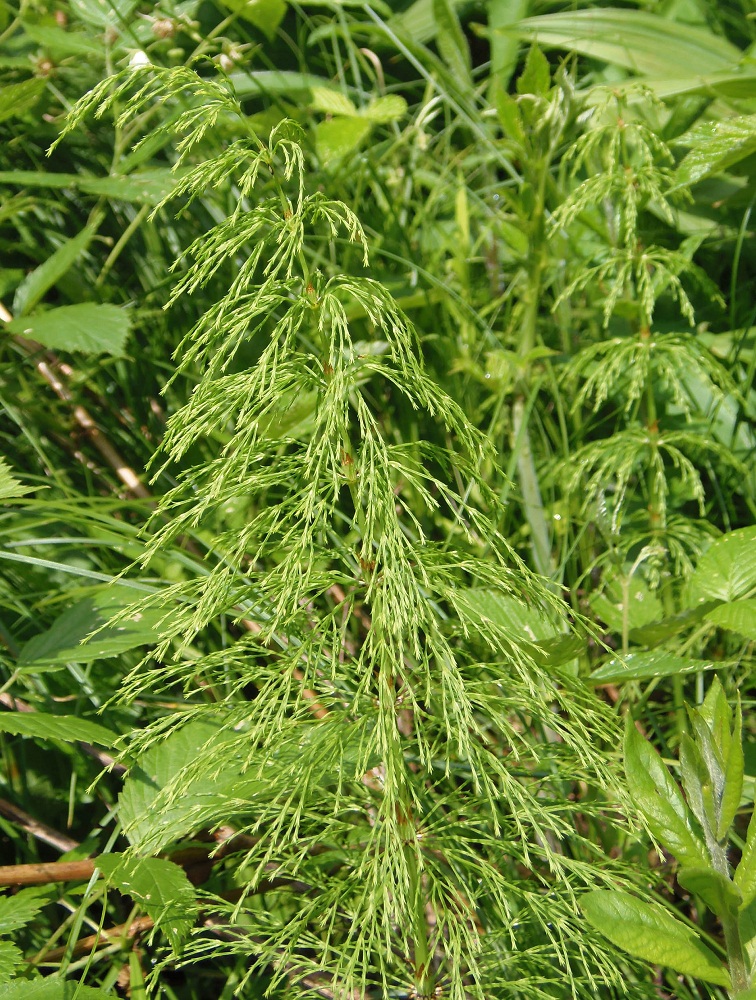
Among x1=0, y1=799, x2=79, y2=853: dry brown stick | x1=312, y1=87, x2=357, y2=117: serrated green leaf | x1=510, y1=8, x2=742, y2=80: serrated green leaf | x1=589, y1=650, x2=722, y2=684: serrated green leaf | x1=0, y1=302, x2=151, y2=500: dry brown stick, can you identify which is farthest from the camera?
x1=510, y1=8, x2=742, y2=80: serrated green leaf

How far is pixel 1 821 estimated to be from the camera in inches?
59.2

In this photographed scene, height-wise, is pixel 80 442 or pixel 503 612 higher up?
pixel 80 442

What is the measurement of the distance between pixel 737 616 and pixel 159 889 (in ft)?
2.83

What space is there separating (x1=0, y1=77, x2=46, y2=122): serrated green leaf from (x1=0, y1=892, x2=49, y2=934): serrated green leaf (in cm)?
141

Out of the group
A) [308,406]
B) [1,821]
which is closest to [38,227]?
[308,406]

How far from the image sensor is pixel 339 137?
2.05 meters

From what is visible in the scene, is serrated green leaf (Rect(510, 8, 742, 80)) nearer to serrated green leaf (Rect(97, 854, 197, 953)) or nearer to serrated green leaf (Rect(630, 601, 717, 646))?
serrated green leaf (Rect(630, 601, 717, 646))

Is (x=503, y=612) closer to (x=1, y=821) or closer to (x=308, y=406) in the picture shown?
(x=308, y=406)

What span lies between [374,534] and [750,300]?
5.06 ft

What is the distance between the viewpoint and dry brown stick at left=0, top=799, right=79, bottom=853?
60.4 inches

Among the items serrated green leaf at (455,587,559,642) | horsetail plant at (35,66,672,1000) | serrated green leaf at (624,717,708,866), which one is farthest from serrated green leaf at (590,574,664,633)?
serrated green leaf at (624,717,708,866)

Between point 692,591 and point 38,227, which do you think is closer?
point 692,591

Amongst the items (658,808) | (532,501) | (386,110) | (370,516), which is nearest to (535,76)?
(386,110)

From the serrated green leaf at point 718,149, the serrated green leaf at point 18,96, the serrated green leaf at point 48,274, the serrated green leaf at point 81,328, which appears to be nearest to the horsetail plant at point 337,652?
the serrated green leaf at point 81,328
